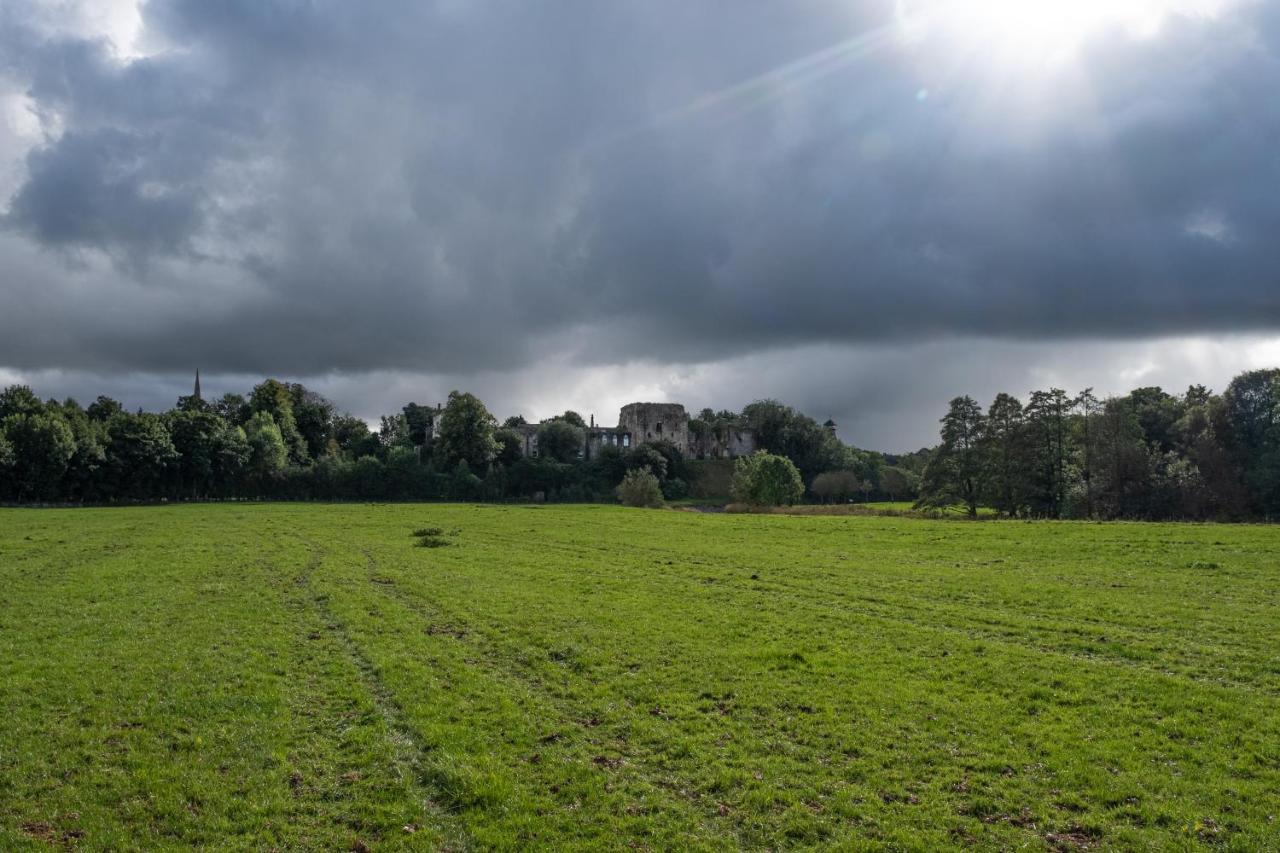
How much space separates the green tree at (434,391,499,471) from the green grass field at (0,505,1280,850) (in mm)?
99209

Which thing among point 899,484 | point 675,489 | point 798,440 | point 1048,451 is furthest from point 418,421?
point 1048,451

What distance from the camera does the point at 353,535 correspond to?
Result: 166 ft

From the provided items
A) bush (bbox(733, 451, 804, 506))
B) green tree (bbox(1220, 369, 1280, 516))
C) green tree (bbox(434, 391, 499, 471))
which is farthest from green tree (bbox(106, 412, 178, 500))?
green tree (bbox(1220, 369, 1280, 516))

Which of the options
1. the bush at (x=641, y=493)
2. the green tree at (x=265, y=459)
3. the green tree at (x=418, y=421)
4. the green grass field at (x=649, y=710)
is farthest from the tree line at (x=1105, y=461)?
the green tree at (x=418, y=421)

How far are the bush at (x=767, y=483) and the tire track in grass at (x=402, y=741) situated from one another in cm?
7851

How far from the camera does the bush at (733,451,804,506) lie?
97750 mm

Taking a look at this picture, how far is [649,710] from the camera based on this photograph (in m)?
15.0

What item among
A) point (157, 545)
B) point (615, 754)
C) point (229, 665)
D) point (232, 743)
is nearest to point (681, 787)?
point (615, 754)

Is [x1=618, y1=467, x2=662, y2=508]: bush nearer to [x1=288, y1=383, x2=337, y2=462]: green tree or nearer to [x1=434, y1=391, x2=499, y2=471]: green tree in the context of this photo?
[x1=434, y1=391, x2=499, y2=471]: green tree

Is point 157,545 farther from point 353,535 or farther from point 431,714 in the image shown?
point 431,714

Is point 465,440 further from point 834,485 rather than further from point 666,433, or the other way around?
point 834,485

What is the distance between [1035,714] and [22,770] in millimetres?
17117

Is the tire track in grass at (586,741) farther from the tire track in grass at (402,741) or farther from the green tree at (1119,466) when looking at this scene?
the green tree at (1119,466)

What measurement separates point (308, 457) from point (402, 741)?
130 meters
